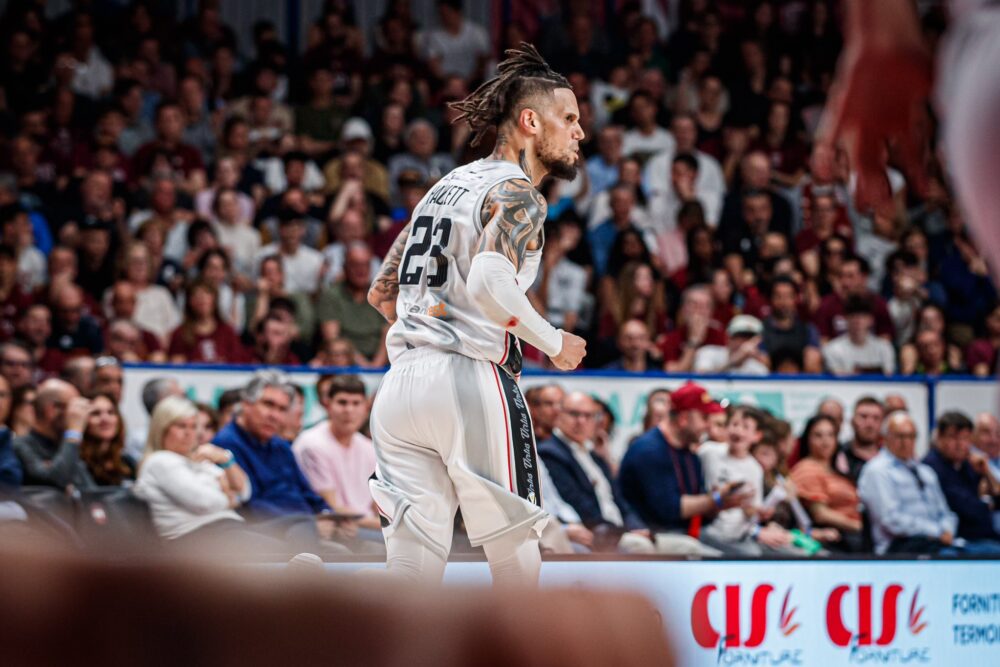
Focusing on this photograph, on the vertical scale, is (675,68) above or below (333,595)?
above

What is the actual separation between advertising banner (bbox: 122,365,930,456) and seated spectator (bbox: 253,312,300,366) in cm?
94

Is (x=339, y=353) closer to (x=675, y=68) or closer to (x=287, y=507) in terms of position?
(x=287, y=507)

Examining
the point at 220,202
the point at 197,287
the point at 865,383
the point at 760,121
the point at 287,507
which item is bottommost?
the point at 287,507

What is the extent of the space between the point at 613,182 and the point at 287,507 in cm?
603

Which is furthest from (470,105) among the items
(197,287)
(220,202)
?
(220,202)

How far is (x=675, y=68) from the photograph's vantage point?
14.9 m

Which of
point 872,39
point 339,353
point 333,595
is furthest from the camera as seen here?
→ point 339,353

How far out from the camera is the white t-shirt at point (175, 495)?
7.18 m

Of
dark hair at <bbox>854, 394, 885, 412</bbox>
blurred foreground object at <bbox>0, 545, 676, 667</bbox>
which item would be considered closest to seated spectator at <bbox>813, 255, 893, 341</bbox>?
dark hair at <bbox>854, 394, 885, 412</bbox>

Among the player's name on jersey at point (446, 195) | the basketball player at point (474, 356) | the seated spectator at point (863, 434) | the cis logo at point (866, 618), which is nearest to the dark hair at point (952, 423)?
the seated spectator at point (863, 434)

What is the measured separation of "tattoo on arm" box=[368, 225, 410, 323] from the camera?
4.82 m

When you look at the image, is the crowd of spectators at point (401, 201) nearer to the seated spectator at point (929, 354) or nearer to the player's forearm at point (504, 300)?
the seated spectator at point (929, 354)

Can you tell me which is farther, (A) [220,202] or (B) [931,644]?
(A) [220,202]

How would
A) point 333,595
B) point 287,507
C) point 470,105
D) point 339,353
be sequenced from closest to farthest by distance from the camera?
point 333,595
point 470,105
point 287,507
point 339,353
